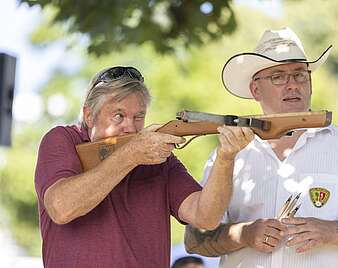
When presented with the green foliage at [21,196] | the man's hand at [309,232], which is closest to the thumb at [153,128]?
the man's hand at [309,232]

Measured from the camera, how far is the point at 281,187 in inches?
134

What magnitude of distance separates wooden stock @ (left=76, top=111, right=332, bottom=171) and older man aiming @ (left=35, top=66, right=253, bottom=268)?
4 cm

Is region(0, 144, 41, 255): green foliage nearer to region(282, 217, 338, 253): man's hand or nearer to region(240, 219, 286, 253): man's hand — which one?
region(240, 219, 286, 253): man's hand

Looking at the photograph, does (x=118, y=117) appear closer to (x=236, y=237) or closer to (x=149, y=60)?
(x=236, y=237)

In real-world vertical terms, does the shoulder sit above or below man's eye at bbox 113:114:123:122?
below

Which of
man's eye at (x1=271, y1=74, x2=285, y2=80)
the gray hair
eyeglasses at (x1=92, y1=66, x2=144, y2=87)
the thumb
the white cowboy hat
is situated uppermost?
the white cowboy hat

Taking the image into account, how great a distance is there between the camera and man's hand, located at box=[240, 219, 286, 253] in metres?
3.21

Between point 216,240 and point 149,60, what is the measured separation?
43.7 feet

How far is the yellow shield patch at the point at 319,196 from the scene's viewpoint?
10.9ft

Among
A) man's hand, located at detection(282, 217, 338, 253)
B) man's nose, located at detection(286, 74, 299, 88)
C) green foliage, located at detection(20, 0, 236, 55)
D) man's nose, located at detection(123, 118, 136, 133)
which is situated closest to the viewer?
man's nose, located at detection(123, 118, 136, 133)

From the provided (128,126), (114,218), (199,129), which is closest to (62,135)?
(128,126)

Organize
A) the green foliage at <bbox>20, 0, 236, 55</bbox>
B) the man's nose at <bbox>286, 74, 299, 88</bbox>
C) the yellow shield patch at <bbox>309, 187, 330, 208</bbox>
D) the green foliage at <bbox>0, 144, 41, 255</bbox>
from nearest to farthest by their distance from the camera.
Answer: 1. the yellow shield patch at <bbox>309, 187, 330, 208</bbox>
2. the man's nose at <bbox>286, 74, 299, 88</bbox>
3. the green foliage at <bbox>20, 0, 236, 55</bbox>
4. the green foliage at <bbox>0, 144, 41, 255</bbox>

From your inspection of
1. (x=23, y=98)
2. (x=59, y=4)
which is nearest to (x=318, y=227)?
(x=59, y=4)

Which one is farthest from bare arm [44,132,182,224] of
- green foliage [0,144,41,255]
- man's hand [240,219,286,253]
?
green foliage [0,144,41,255]
